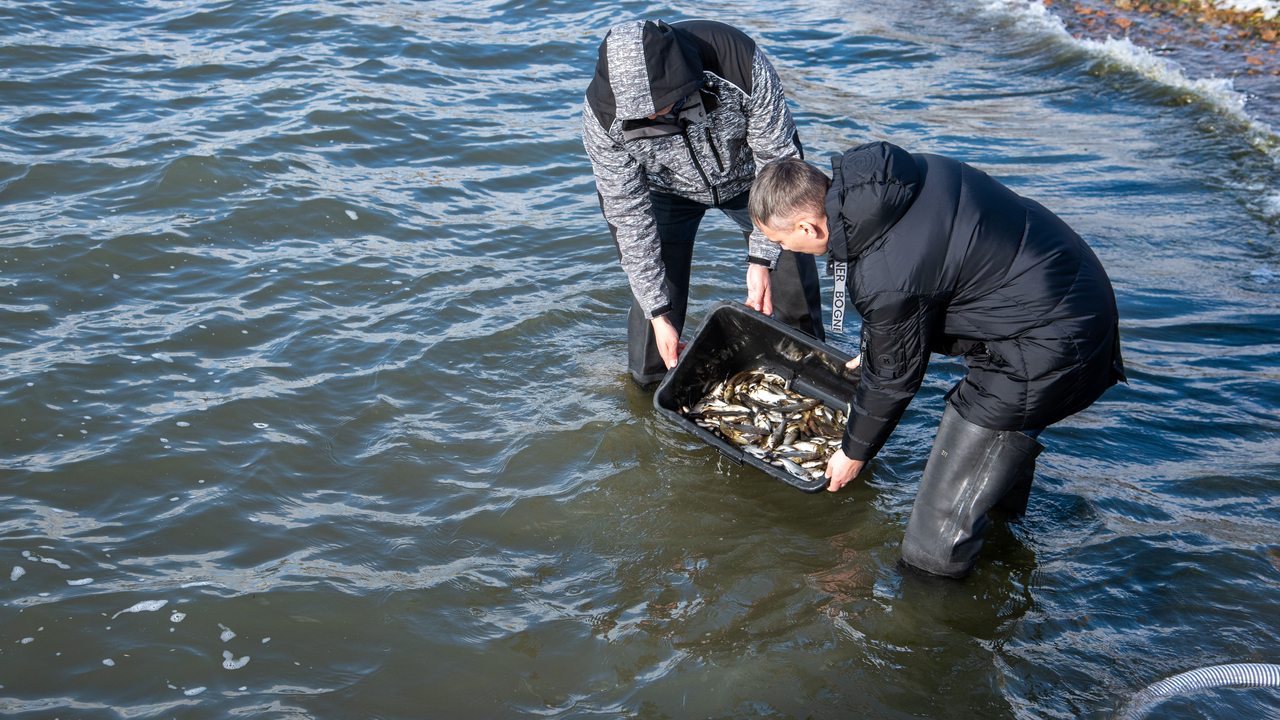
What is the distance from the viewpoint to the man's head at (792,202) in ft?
9.96

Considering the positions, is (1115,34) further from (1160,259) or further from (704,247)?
(704,247)

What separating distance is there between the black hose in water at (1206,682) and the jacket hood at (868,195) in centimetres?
207

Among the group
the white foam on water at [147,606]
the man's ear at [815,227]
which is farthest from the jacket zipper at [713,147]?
the white foam on water at [147,606]

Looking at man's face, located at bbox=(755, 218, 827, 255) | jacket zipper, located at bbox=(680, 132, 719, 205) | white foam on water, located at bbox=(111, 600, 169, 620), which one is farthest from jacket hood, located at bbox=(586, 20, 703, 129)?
white foam on water, located at bbox=(111, 600, 169, 620)

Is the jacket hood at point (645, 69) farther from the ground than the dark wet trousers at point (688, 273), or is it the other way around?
the jacket hood at point (645, 69)

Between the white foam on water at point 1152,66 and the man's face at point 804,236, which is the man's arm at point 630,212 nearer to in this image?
the man's face at point 804,236

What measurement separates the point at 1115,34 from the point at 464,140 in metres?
9.99

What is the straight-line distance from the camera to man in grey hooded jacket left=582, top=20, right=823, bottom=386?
355 centimetres

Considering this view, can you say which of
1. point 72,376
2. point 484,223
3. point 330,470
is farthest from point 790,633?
point 484,223

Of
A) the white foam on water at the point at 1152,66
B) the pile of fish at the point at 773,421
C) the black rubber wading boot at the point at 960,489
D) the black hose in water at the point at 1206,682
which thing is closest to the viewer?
the black hose in water at the point at 1206,682

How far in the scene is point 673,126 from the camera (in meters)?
3.71

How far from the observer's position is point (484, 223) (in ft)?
23.9

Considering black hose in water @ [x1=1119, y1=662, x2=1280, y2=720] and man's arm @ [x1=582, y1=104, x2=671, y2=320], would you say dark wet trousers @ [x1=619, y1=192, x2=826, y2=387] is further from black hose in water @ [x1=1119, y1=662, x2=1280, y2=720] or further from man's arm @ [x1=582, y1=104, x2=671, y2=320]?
black hose in water @ [x1=1119, y1=662, x2=1280, y2=720]

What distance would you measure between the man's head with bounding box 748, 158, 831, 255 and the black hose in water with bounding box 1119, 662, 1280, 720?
2166 millimetres
